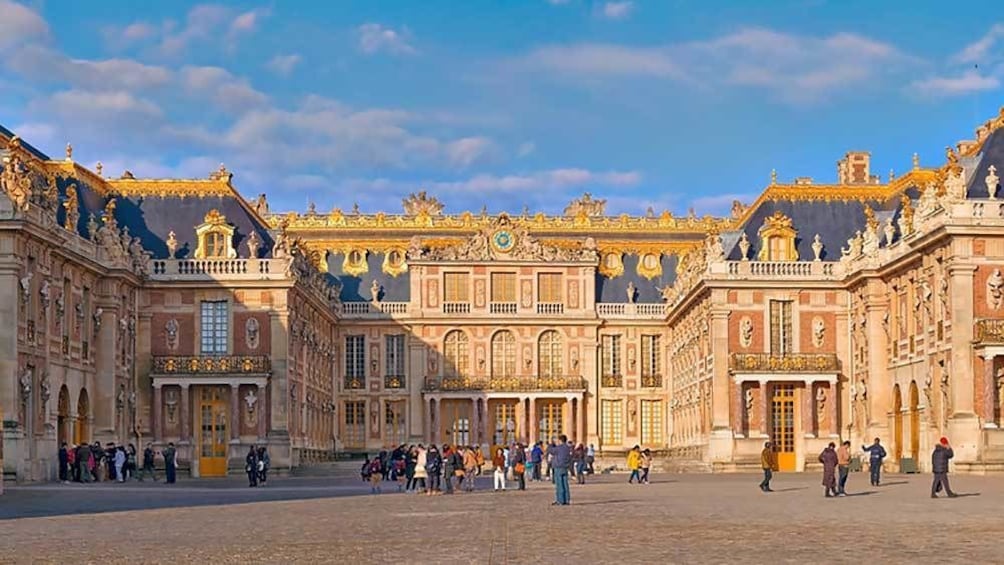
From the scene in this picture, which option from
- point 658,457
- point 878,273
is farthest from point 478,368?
point 878,273

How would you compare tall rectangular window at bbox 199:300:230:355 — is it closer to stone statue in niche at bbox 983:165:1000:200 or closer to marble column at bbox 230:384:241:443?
marble column at bbox 230:384:241:443

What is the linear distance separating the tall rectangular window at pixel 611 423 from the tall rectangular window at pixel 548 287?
578 cm

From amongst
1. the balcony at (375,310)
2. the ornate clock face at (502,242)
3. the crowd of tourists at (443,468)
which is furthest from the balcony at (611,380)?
the crowd of tourists at (443,468)

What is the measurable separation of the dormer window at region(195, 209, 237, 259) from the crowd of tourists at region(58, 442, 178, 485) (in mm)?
8910

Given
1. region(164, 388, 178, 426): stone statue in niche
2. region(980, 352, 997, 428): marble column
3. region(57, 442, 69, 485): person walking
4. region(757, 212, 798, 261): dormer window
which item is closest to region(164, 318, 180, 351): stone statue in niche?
region(164, 388, 178, 426): stone statue in niche

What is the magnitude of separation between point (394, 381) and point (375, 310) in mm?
3625

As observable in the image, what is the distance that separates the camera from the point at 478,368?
268 feet

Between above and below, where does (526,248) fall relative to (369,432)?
above

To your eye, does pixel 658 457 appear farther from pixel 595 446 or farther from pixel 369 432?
pixel 369 432

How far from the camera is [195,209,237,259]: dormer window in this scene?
63.7 metres

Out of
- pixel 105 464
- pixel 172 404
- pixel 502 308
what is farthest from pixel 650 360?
pixel 105 464

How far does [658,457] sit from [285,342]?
21.9 meters

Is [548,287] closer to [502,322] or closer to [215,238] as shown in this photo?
[502,322]

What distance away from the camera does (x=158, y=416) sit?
2435 inches
